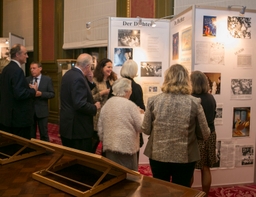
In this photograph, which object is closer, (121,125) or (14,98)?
(121,125)

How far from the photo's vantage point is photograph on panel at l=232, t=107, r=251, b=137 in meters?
3.25

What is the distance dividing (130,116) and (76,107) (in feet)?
1.60

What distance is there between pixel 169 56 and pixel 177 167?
2130mm

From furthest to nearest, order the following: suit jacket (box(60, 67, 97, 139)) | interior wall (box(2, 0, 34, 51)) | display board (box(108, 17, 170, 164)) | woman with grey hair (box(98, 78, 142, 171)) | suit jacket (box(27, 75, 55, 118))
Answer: interior wall (box(2, 0, 34, 51))
suit jacket (box(27, 75, 55, 118))
display board (box(108, 17, 170, 164))
suit jacket (box(60, 67, 97, 139))
woman with grey hair (box(98, 78, 142, 171))

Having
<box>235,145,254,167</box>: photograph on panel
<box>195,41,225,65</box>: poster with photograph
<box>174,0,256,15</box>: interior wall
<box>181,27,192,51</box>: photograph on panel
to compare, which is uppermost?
<box>174,0,256,15</box>: interior wall

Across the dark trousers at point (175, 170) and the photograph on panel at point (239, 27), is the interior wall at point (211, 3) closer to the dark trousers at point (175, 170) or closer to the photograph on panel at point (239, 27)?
the photograph on panel at point (239, 27)

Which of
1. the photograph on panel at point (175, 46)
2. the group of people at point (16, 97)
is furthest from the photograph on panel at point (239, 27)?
the group of people at point (16, 97)

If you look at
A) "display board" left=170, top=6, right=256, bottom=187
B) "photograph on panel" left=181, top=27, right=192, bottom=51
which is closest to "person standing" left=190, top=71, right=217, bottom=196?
"display board" left=170, top=6, right=256, bottom=187

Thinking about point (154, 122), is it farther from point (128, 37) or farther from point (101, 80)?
point (128, 37)

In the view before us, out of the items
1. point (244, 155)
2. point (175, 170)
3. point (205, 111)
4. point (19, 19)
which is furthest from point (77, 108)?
point (19, 19)

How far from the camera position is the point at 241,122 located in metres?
3.27

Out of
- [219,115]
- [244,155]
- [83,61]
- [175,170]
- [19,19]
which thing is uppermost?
[19,19]

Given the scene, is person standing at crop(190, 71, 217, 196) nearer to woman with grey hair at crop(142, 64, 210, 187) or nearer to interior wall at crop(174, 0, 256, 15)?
woman with grey hair at crop(142, 64, 210, 187)

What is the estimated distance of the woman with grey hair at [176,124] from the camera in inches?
79.7
